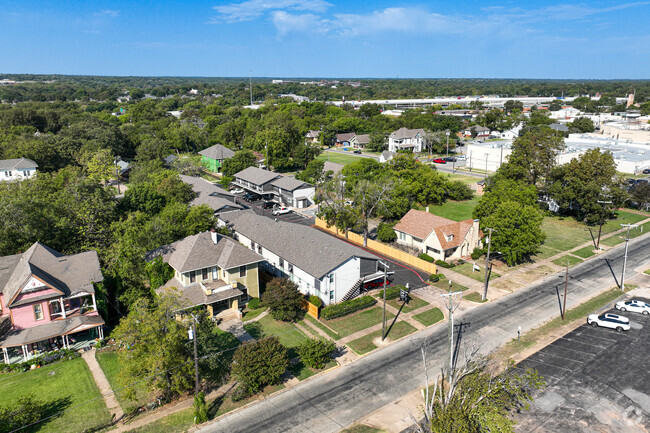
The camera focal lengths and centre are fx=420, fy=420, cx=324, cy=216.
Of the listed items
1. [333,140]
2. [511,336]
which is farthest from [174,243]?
[333,140]

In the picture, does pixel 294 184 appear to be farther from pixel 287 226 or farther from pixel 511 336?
pixel 511 336

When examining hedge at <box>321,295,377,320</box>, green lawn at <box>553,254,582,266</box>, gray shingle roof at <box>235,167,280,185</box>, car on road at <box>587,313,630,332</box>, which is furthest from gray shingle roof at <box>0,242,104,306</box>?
green lawn at <box>553,254,582,266</box>

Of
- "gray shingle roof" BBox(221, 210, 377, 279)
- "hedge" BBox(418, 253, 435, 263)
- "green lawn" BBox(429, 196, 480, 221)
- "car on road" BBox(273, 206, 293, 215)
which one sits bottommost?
"hedge" BBox(418, 253, 435, 263)

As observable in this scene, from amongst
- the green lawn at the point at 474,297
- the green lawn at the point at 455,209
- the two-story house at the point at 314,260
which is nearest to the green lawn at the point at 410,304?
the two-story house at the point at 314,260

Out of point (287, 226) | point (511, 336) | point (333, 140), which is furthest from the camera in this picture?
point (333, 140)

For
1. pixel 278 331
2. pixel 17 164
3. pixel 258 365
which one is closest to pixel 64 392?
pixel 258 365

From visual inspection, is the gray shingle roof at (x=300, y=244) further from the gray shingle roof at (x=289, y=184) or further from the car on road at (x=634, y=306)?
the car on road at (x=634, y=306)

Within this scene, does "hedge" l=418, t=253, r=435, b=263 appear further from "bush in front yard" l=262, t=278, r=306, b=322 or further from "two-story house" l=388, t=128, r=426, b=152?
"two-story house" l=388, t=128, r=426, b=152
